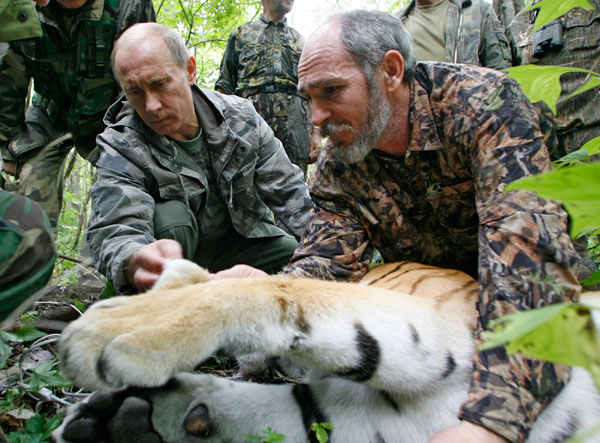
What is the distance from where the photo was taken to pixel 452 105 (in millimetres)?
1953

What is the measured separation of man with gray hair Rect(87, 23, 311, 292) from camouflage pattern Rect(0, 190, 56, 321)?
3.09 feet

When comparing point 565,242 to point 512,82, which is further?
Result: point 512,82

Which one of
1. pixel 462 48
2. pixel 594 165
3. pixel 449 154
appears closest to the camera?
pixel 594 165

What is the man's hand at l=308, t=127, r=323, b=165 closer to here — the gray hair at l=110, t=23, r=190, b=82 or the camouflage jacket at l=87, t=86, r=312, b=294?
the camouflage jacket at l=87, t=86, r=312, b=294

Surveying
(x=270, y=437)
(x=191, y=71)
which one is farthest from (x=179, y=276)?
(x=191, y=71)

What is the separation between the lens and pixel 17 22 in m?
2.19

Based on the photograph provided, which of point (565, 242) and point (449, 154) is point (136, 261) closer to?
point (449, 154)

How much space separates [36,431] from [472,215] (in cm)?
186

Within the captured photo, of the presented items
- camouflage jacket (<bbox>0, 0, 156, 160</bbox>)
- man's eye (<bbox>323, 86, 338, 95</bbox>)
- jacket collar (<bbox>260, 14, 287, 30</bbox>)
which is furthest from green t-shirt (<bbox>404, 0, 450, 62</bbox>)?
camouflage jacket (<bbox>0, 0, 156, 160</bbox>)

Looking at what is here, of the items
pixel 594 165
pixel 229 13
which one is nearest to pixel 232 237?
pixel 594 165

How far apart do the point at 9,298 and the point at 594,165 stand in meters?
1.05

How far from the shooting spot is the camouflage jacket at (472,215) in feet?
4.24

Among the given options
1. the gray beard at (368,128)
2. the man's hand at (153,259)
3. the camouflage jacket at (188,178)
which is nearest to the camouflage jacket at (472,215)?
the gray beard at (368,128)

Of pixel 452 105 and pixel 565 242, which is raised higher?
pixel 452 105
